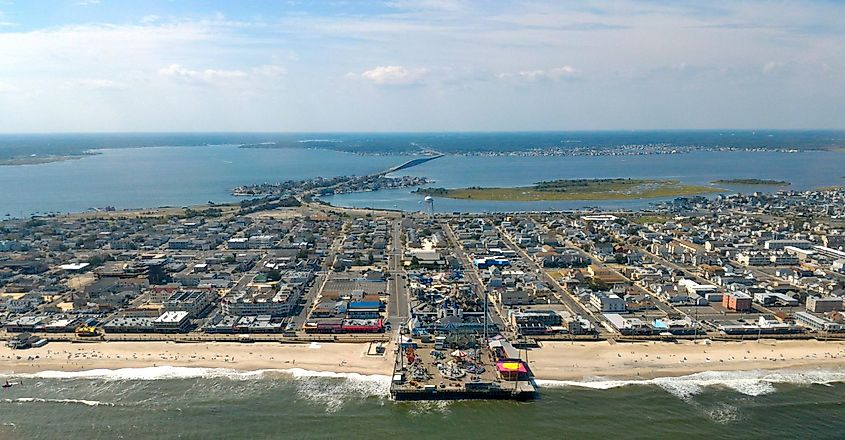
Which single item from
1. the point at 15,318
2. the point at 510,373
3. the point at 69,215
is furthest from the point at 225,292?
the point at 69,215

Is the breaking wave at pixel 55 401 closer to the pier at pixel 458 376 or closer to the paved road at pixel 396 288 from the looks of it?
the pier at pixel 458 376

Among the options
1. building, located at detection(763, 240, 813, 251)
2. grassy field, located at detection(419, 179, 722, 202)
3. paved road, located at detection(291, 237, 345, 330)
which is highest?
grassy field, located at detection(419, 179, 722, 202)

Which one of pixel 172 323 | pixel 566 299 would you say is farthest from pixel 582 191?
pixel 172 323

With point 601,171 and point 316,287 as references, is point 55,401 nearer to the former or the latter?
point 316,287

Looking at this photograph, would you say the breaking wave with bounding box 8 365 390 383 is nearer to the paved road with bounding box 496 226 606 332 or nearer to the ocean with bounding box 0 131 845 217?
the paved road with bounding box 496 226 606 332

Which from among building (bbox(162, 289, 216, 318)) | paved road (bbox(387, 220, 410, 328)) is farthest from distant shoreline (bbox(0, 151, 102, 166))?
building (bbox(162, 289, 216, 318))

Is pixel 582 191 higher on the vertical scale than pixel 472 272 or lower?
higher
